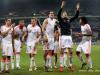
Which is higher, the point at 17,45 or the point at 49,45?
the point at 17,45

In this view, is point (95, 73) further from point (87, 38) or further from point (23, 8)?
point (23, 8)

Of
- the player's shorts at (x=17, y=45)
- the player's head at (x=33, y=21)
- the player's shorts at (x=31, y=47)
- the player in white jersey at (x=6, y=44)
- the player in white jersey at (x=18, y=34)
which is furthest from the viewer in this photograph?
the player's shorts at (x=17, y=45)

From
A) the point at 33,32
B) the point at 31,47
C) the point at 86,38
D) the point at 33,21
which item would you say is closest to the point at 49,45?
the point at 31,47

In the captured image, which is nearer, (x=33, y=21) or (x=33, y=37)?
(x=33, y=21)

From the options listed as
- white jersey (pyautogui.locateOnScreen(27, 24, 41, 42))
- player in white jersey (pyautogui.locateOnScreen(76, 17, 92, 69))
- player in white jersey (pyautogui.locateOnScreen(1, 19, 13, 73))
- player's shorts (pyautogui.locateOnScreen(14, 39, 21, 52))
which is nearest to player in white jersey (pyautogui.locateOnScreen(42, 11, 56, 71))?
white jersey (pyautogui.locateOnScreen(27, 24, 41, 42))

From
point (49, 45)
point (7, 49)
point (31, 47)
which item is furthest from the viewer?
point (31, 47)

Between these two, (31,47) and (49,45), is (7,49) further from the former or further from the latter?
(49,45)

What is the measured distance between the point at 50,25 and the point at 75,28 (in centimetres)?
3265

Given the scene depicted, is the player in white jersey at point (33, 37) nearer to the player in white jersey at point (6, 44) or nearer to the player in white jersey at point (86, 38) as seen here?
the player in white jersey at point (6, 44)

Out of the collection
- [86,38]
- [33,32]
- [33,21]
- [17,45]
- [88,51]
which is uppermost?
[33,21]

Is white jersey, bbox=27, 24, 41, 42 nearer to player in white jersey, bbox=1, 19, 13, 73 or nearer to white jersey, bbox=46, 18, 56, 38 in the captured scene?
white jersey, bbox=46, 18, 56, 38

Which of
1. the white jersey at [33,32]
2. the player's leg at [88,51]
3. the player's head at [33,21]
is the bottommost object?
the player's leg at [88,51]

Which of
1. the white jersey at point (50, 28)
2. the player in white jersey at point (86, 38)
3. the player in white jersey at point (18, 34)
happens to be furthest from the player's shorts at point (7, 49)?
the player in white jersey at point (86, 38)

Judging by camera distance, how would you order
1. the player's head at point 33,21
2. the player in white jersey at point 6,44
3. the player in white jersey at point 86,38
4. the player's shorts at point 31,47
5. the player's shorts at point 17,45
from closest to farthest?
the player in white jersey at point 6,44 → the player's head at point 33,21 → the player's shorts at point 31,47 → the player in white jersey at point 86,38 → the player's shorts at point 17,45
